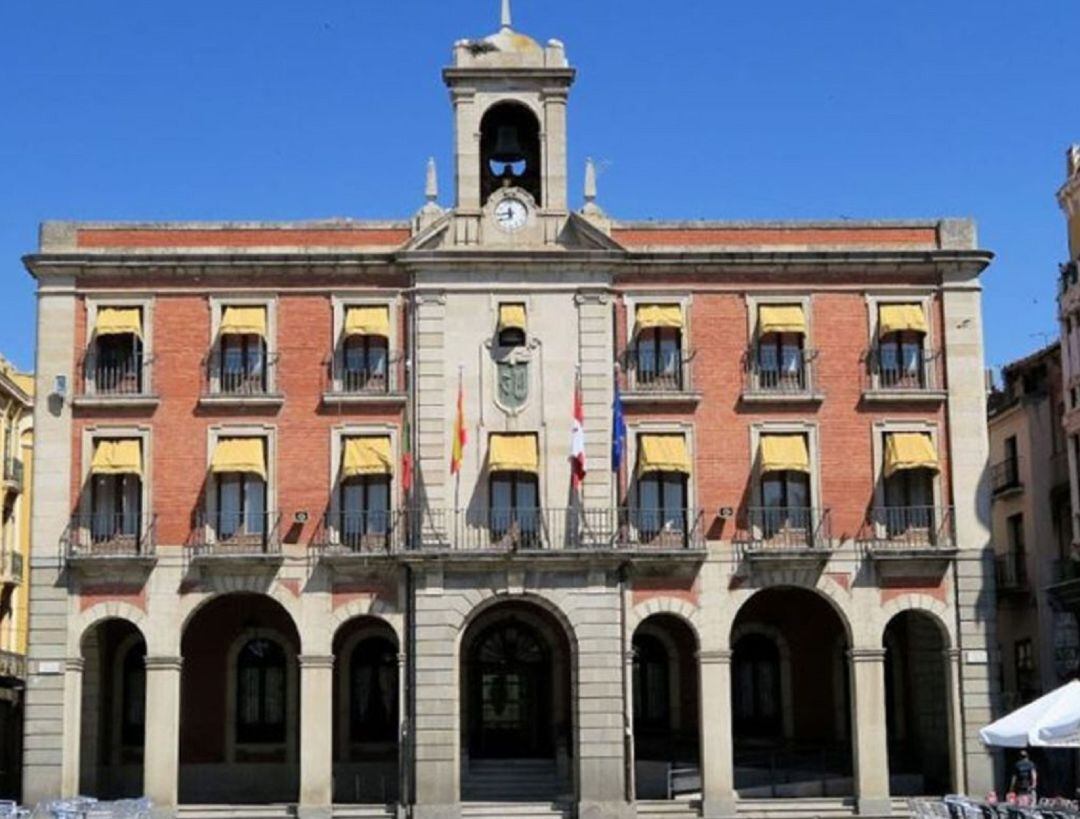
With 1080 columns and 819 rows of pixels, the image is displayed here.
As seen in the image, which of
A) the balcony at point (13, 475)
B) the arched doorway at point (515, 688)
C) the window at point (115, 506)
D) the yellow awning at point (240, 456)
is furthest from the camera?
the balcony at point (13, 475)

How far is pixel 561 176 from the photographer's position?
4784cm

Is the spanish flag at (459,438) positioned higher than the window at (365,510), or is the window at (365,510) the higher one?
the spanish flag at (459,438)

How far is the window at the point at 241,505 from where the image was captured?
46219 millimetres

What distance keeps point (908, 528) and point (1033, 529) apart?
10624mm

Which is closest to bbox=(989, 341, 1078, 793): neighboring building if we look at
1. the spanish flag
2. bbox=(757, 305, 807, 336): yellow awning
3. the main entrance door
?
bbox=(757, 305, 807, 336): yellow awning

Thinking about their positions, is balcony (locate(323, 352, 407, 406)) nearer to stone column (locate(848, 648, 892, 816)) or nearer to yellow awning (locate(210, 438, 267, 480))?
yellow awning (locate(210, 438, 267, 480))

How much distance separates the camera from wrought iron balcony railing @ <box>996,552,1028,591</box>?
5691cm

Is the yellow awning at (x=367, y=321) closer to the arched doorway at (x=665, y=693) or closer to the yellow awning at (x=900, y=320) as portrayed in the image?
the arched doorway at (x=665, y=693)

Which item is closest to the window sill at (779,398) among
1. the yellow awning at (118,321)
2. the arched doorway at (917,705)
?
the arched doorway at (917,705)

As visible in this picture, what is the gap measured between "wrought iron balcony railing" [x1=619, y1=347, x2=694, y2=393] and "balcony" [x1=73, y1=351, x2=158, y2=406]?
11.9 meters

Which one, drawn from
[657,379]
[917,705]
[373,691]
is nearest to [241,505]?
[373,691]

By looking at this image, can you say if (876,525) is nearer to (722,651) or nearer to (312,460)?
(722,651)

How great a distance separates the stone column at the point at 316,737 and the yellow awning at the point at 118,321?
924 cm

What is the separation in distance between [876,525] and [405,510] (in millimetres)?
11733
